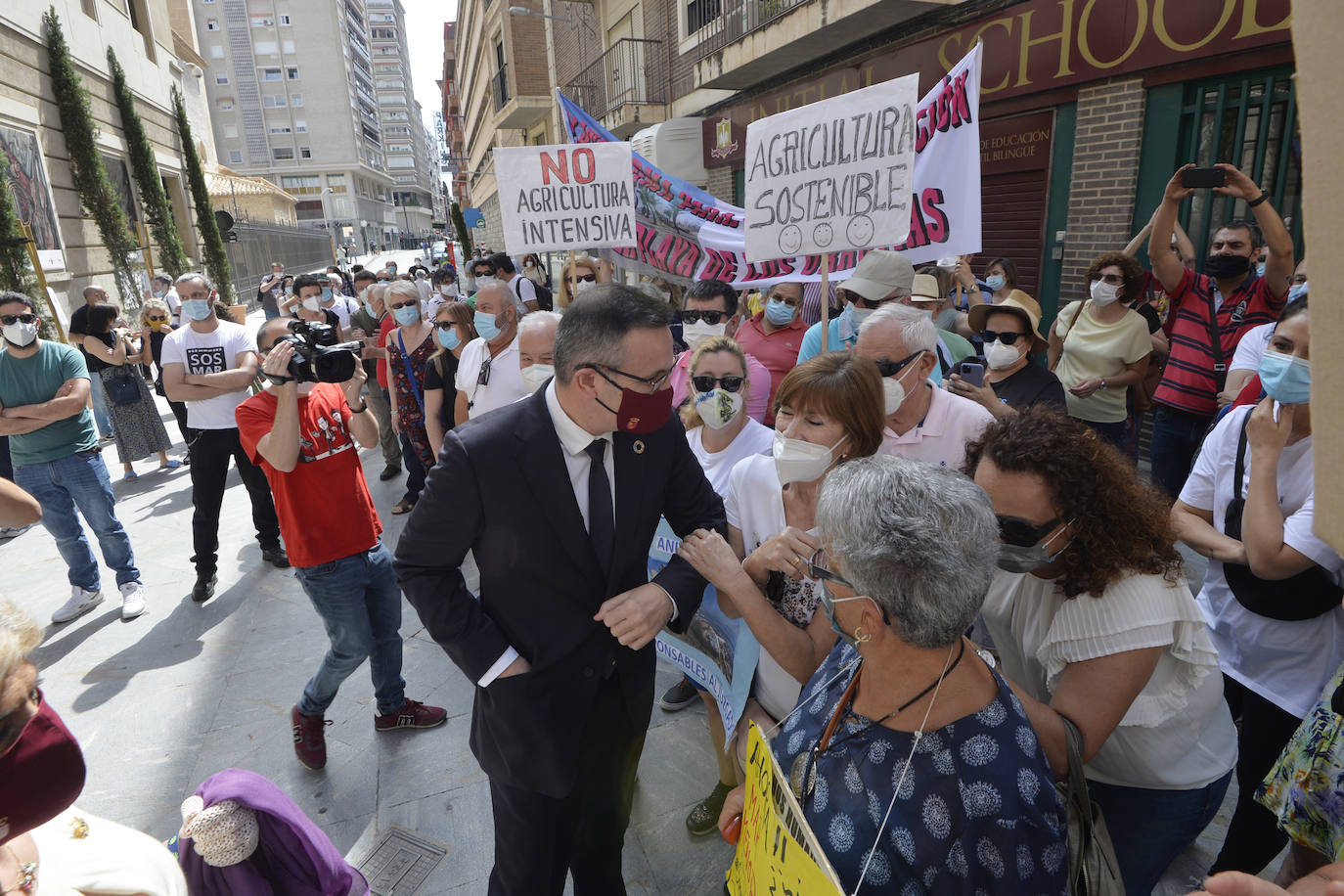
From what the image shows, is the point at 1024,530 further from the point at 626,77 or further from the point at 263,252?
the point at 263,252

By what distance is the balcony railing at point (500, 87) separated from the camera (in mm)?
Result: 27525

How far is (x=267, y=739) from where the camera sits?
140 inches

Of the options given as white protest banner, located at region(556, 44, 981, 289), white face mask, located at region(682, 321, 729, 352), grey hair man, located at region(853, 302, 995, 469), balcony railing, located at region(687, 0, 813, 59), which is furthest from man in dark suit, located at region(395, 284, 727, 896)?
balcony railing, located at region(687, 0, 813, 59)

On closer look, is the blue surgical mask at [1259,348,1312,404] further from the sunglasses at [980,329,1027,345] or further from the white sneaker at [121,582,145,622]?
the white sneaker at [121,582,145,622]

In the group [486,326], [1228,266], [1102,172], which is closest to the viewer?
[1228,266]

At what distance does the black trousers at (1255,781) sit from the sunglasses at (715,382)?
1.96 m

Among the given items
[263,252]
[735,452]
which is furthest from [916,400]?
[263,252]

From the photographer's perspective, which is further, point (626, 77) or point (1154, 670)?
point (626, 77)

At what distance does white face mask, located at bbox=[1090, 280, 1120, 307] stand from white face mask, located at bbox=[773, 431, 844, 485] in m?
3.18

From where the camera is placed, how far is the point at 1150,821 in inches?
72.6

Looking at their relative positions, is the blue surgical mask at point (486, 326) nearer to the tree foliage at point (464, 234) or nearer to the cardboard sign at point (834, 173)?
the cardboard sign at point (834, 173)

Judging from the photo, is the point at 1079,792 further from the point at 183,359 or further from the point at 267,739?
the point at 183,359

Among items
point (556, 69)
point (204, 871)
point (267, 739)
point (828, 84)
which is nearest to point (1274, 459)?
point (204, 871)

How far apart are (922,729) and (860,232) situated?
2922 millimetres
